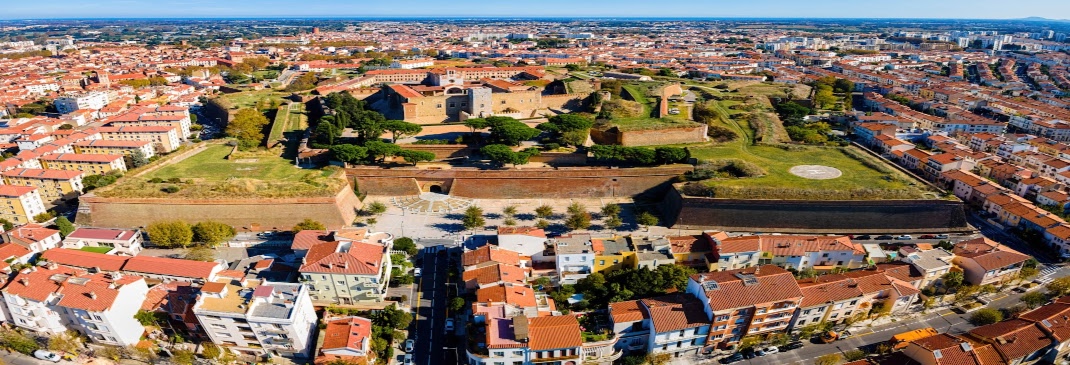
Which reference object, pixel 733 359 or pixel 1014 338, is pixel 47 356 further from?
pixel 1014 338

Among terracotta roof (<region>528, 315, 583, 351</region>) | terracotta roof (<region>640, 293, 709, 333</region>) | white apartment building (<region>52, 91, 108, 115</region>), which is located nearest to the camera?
terracotta roof (<region>528, 315, 583, 351</region>)

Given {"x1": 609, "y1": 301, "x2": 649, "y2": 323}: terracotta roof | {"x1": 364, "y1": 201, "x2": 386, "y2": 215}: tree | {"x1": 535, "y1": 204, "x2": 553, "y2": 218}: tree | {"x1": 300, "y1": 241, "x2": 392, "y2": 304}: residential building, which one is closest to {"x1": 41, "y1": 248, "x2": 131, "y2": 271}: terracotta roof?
{"x1": 300, "y1": 241, "x2": 392, "y2": 304}: residential building

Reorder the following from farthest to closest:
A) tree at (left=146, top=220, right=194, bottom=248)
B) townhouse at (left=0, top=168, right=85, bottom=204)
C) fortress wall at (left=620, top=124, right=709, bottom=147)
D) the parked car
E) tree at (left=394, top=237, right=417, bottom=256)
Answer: fortress wall at (left=620, top=124, right=709, bottom=147) < townhouse at (left=0, top=168, right=85, bottom=204) < tree at (left=146, top=220, right=194, bottom=248) < tree at (left=394, top=237, right=417, bottom=256) < the parked car

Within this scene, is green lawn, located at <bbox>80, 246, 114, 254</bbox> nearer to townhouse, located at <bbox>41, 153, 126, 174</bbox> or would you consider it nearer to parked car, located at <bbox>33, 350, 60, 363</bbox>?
parked car, located at <bbox>33, 350, 60, 363</bbox>

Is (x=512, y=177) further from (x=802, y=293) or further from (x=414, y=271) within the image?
(x=802, y=293)

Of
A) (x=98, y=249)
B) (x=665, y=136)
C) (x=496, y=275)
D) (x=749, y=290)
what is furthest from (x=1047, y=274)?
(x=98, y=249)

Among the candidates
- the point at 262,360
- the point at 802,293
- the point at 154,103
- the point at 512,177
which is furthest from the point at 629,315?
the point at 154,103

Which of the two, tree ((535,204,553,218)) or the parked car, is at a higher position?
tree ((535,204,553,218))
